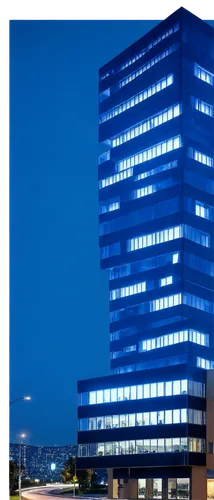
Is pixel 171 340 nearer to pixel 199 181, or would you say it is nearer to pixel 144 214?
pixel 144 214

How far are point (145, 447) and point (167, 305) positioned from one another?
10.7 meters

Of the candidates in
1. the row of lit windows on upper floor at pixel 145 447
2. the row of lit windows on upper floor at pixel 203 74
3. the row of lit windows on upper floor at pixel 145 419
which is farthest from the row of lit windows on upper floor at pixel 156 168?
the row of lit windows on upper floor at pixel 145 447

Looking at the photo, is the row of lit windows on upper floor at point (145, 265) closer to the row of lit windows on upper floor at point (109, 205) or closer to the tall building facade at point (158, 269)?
the tall building facade at point (158, 269)

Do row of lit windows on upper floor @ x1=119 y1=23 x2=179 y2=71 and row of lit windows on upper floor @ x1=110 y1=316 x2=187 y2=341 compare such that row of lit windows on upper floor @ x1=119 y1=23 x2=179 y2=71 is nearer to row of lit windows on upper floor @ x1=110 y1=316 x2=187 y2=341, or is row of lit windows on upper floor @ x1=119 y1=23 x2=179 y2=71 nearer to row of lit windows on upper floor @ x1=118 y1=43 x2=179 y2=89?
row of lit windows on upper floor @ x1=118 y1=43 x2=179 y2=89

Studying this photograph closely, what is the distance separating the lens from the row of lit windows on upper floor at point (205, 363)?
181ft

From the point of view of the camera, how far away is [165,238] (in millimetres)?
58781

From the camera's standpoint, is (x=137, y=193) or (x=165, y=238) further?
(x=137, y=193)

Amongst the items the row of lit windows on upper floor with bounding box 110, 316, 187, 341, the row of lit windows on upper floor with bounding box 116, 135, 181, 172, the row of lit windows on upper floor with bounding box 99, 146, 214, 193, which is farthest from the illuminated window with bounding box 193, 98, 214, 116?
the row of lit windows on upper floor with bounding box 110, 316, 187, 341

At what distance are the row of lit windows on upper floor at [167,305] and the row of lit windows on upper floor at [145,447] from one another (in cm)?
993

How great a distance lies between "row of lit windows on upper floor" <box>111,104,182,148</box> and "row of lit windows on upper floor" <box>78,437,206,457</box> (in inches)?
944

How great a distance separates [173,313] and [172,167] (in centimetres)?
1075

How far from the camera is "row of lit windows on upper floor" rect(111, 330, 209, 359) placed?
55366 millimetres

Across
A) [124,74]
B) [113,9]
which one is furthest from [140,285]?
[113,9]

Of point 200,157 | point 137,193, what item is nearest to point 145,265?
point 137,193
